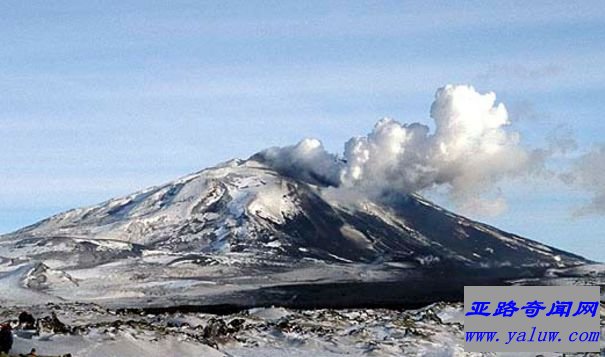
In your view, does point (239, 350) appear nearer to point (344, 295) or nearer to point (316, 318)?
point (316, 318)

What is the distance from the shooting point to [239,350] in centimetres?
5741

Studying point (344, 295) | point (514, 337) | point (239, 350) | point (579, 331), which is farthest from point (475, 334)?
point (344, 295)

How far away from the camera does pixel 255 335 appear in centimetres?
6303

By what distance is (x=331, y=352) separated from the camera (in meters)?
59.4

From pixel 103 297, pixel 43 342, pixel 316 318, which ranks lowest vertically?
pixel 103 297

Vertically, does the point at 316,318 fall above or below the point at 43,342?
below

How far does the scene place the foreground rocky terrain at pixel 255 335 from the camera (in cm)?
5012

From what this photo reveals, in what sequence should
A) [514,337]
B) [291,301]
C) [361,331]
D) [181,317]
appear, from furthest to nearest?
[291,301], [181,317], [361,331], [514,337]

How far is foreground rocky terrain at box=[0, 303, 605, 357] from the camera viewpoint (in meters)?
50.1

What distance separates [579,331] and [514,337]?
5.95 meters

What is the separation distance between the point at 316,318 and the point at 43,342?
32382 millimetres

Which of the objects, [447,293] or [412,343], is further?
[447,293]

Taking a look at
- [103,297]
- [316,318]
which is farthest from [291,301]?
[316,318]

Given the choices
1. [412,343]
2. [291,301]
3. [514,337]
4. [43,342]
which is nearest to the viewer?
[43,342]
